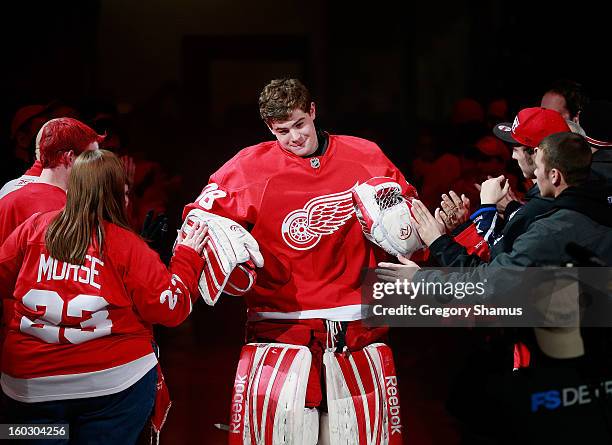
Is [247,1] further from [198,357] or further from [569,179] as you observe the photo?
[569,179]

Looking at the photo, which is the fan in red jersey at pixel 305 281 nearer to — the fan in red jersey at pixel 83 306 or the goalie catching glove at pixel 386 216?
the goalie catching glove at pixel 386 216

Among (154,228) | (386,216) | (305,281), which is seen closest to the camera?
(386,216)

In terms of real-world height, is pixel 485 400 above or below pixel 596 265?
below

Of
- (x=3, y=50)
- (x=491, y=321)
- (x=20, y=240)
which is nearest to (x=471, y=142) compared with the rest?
(x=491, y=321)

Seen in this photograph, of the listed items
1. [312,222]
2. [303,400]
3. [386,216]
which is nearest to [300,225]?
[312,222]

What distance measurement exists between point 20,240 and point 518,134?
5.78 ft

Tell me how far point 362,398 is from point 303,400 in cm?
20

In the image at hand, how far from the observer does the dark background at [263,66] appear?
19.5 feet

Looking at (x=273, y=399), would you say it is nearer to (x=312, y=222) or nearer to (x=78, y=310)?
(x=312, y=222)

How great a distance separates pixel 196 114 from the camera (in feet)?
22.4

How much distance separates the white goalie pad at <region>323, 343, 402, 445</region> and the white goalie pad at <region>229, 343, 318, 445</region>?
0.08 meters

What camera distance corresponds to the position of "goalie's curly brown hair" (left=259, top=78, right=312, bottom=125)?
292 cm

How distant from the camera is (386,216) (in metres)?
2.84

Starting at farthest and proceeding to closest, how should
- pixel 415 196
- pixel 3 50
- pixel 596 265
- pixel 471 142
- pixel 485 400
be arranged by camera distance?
pixel 3 50
pixel 471 142
pixel 415 196
pixel 596 265
pixel 485 400
